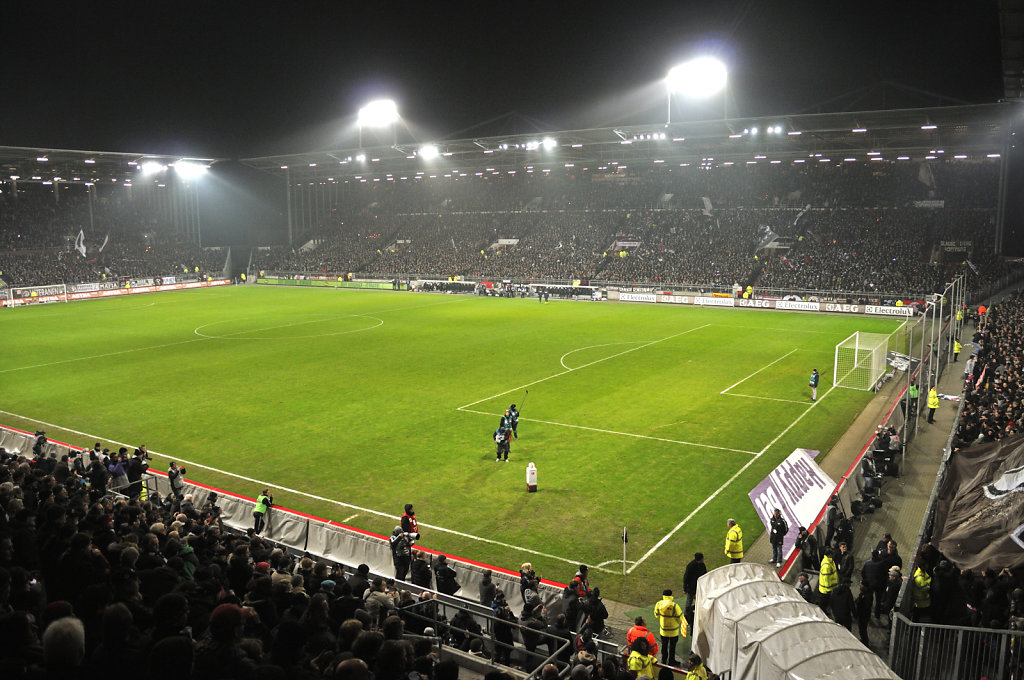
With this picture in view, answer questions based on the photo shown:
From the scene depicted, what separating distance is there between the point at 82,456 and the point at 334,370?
1497 centimetres

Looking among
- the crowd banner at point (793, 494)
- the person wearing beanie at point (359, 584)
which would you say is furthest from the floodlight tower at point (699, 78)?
the person wearing beanie at point (359, 584)

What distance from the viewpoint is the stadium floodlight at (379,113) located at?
74.6 m

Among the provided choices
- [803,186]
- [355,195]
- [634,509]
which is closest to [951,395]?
[634,509]

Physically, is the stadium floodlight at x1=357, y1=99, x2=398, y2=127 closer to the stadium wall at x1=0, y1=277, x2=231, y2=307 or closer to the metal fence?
the stadium wall at x1=0, y1=277, x2=231, y2=307

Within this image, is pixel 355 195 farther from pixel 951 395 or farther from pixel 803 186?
pixel 951 395

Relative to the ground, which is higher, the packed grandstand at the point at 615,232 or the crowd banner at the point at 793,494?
the packed grandstand at the point at 615,232

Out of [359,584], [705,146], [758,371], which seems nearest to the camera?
[359,584]

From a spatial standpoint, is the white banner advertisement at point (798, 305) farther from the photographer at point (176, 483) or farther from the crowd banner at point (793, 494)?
the photographer at point (176, 483)

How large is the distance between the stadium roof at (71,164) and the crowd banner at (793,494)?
223 ft

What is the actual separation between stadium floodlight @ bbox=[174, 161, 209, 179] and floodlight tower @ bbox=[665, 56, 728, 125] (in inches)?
2165

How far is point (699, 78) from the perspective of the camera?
2202 inches

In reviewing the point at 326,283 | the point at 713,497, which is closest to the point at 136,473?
the point at 713,497

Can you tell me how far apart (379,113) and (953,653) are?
73811 millimetres

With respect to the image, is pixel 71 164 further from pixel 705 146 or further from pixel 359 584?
pixel 359 584
